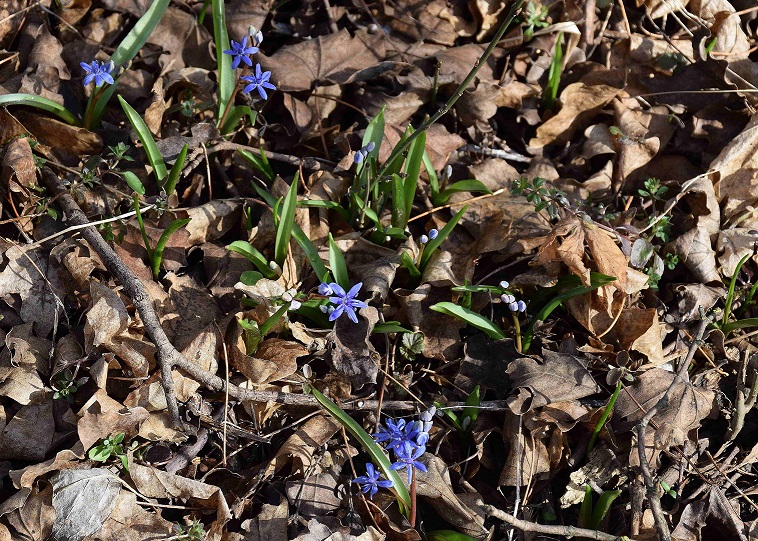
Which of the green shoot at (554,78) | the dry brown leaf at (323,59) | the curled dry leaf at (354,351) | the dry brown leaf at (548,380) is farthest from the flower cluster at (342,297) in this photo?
the green shoot at (554,78)

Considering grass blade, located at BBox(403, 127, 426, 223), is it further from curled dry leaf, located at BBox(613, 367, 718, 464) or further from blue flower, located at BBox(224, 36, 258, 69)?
curled dry leaf, located at BBox(613, 367, 718, 464)

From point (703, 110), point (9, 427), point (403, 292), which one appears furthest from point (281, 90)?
point (703, 110)

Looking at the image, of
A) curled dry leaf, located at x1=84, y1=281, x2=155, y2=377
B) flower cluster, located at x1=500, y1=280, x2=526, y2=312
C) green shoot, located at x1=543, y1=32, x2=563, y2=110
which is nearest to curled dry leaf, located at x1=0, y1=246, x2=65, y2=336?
curled dry leaf, located at x1=84, y1=281, x2=155, y2=377

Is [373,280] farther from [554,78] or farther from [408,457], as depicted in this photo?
[554,78]

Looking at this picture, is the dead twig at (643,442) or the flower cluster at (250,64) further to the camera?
the flower cluster at (250,64)

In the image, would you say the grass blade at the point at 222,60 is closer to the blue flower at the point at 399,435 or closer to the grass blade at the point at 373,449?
the grass blade at the point at 373,449

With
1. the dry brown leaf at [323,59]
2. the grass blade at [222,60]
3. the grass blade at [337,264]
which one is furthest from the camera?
the dry brown leaf at [323,59]
